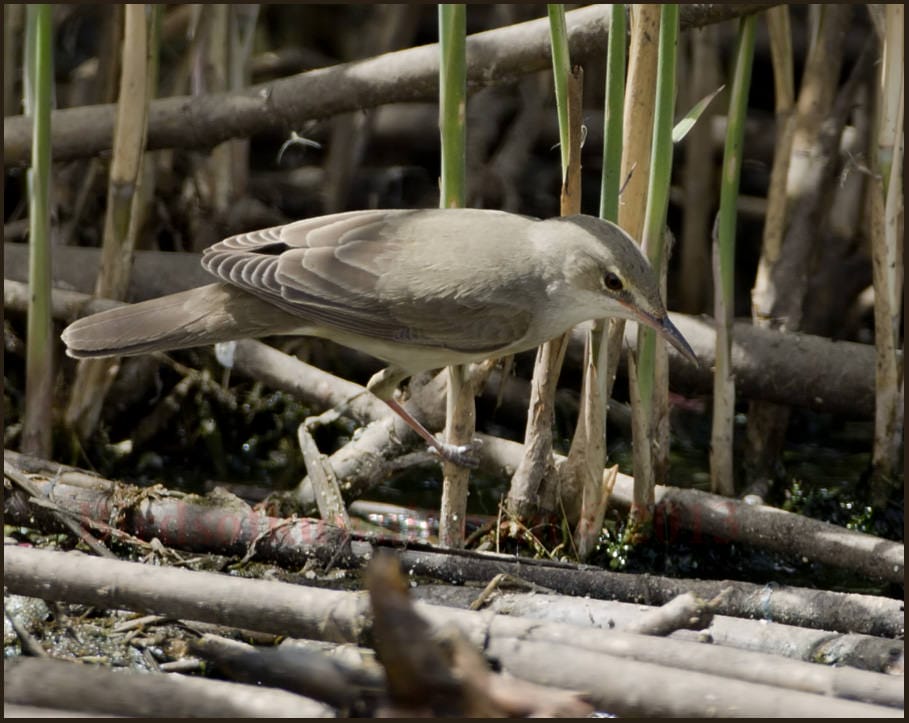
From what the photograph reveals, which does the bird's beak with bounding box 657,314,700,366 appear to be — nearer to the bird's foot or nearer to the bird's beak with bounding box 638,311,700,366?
the bird's beak with bounding box 638,311,700,366

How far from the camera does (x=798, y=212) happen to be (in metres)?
5.50

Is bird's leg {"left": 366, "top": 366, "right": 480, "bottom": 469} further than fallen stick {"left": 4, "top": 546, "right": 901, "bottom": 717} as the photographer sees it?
Yes

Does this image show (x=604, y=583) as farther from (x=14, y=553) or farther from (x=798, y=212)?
(x=798, y=212)

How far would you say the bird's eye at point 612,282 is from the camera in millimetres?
4074

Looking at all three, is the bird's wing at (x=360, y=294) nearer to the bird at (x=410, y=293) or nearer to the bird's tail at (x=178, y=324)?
the bird at (x=410, y=293)

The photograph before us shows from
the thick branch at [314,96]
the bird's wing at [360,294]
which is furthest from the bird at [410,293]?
the thick branch at [314,96]

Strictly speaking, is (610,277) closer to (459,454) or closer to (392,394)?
(459,454)

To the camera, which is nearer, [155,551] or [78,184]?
[155,551]

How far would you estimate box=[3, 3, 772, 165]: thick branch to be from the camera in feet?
16.7

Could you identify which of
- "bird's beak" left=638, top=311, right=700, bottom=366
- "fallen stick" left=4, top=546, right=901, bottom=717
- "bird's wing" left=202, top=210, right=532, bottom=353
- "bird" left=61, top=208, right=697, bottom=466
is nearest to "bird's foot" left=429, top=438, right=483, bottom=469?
"bird" left=61, top=208, right=697, bottom=466

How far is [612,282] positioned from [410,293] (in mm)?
660

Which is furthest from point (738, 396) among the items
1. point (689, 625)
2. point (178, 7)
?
point (178, 7)

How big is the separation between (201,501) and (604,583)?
1.47 meters

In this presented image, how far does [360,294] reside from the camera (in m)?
4.28
